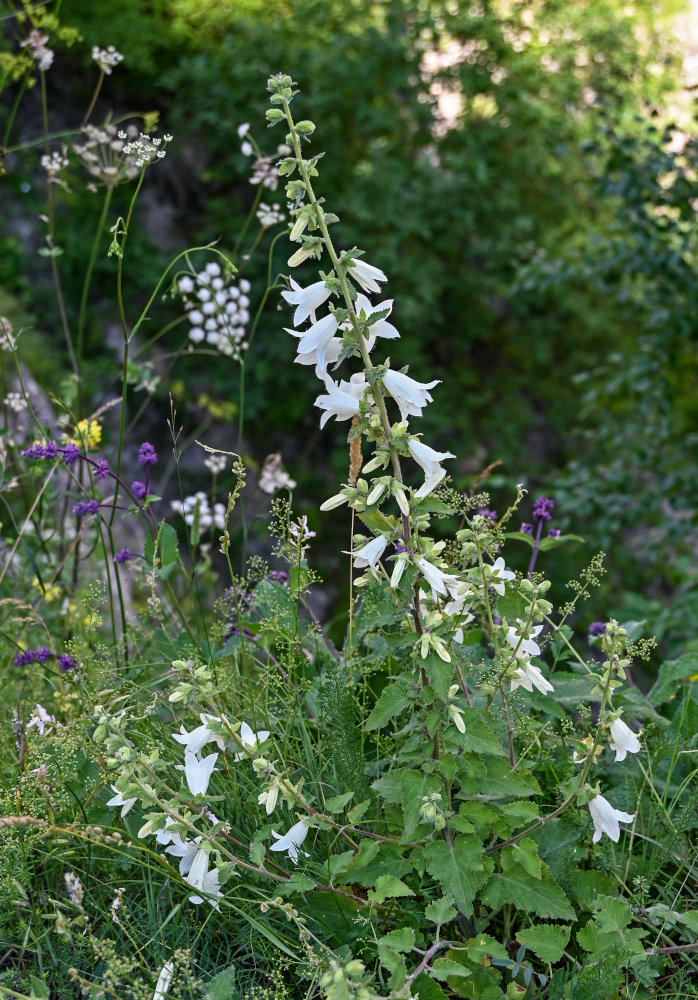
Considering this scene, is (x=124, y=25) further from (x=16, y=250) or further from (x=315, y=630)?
(x=315, y=630)

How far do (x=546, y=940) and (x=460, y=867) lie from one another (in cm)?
18

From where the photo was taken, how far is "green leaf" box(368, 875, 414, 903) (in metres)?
1.33

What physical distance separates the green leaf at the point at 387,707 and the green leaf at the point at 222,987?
0.40 meters

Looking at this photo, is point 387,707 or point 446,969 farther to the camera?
point 387,707

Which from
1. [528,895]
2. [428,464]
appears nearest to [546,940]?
[528,895]

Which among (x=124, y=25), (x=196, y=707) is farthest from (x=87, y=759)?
(x=124, y=25)

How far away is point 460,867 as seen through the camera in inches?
54.2

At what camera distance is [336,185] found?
598 cm

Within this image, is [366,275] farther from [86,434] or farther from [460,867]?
[86,434]

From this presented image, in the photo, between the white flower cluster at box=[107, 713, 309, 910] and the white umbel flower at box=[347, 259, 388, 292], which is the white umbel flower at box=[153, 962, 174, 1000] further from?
the white umbel flower at box=[347, 259, 388, 292]

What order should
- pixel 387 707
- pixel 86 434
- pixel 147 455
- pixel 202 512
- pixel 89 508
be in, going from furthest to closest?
pixel 202 512
pixel 86 434
pixel 147 455
pixel 89 508
pixel 387 707

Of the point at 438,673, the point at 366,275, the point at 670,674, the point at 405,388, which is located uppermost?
the point at 366,275

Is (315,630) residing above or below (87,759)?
above

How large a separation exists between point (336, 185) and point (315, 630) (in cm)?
479
